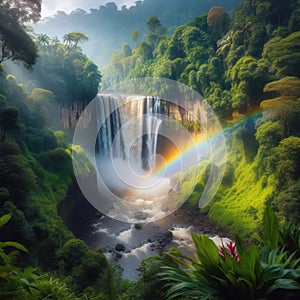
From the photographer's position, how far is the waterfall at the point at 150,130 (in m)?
30.0

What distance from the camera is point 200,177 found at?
22.2 meters

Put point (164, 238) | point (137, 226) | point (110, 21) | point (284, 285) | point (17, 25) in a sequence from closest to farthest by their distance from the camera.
Result: point (284, 285) → point (17, 25) → point (164, 238) → point (137, 226) → point (110, 21)

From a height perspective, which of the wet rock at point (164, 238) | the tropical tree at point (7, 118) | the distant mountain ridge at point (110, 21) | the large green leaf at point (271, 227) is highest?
the distant mountain ridge at point (110, 21)

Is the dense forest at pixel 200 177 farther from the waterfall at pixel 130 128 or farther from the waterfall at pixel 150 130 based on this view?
the waterfall at pixel 150 130

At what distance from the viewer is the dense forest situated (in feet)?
12.3

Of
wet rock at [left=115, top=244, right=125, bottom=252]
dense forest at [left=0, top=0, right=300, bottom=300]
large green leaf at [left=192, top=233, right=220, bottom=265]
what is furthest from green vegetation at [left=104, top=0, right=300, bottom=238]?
large green leaf at [left=192, top=233, right=220, bottom=265]

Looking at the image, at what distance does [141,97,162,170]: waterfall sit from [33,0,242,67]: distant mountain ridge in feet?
189

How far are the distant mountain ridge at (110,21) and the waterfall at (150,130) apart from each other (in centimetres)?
5769

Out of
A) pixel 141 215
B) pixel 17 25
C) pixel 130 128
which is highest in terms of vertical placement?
pixel 17 25

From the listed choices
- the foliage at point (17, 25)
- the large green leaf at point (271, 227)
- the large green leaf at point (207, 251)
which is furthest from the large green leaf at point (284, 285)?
the foliage at point (17, 25)

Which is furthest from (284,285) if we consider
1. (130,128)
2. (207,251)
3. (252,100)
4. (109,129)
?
(130,128)

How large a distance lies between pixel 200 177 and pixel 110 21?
310 ft

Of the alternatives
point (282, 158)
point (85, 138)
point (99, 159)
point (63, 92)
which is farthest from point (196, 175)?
point (63, 92)

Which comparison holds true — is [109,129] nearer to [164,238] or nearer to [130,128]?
[130,128]
